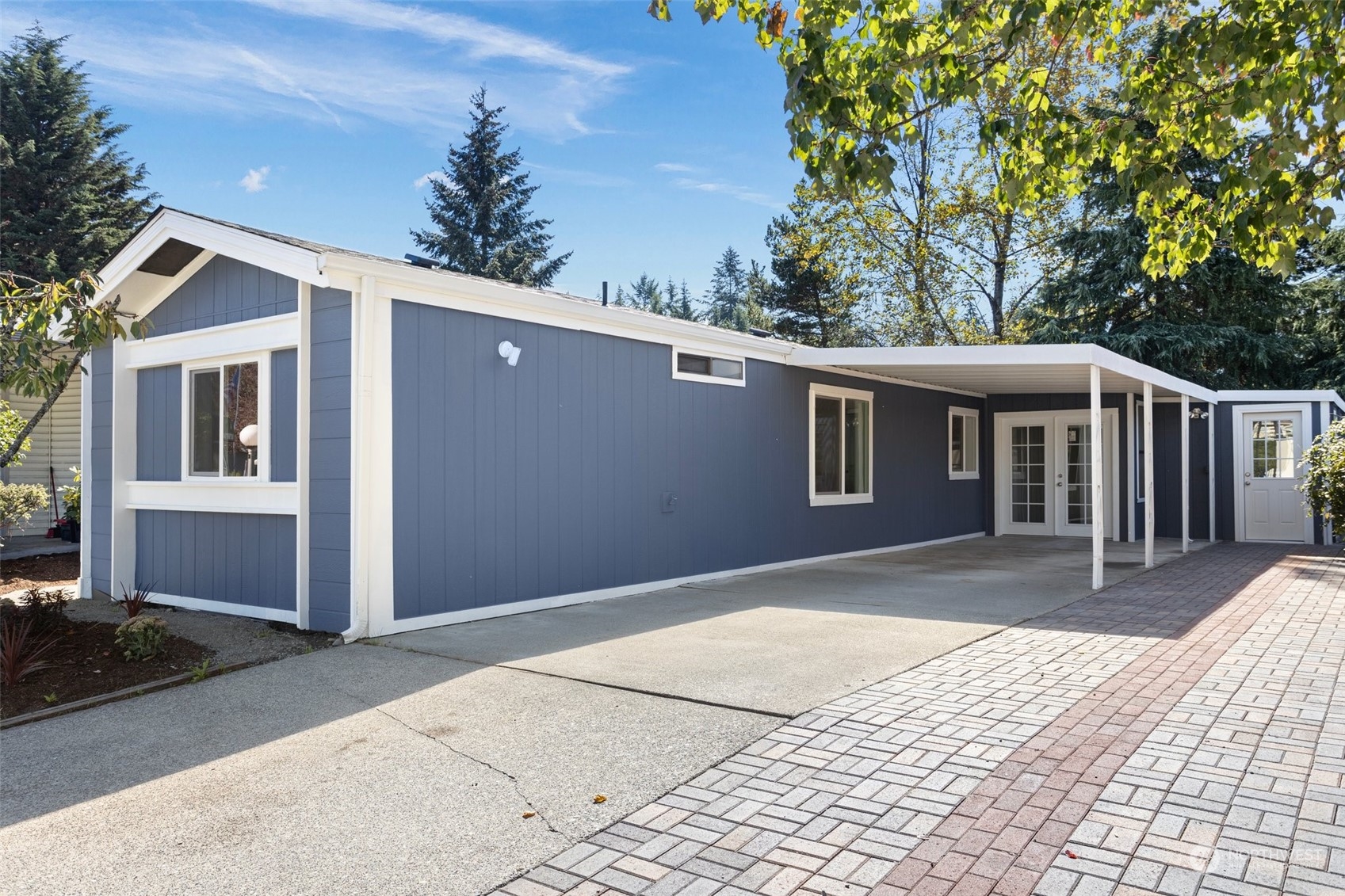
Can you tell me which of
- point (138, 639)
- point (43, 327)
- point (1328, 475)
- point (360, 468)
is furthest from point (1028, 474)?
point (43, 327)

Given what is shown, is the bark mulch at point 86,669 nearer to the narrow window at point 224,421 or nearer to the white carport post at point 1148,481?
the narrow window at point 224,421

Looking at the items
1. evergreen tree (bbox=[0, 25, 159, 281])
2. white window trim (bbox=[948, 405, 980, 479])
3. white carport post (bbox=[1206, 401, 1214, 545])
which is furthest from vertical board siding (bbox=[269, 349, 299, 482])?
evergreen tree (bbox=[0, 25, 159, 281])

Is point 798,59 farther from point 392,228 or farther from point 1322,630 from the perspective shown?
point 392,228

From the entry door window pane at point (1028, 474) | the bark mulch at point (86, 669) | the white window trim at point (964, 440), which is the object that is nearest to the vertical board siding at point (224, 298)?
the bark mulch at point (86, 669)

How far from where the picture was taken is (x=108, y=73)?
2088 cm

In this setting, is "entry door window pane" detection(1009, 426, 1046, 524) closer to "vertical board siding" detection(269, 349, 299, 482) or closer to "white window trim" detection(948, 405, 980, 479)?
"white window trim" detection(948, 405, 980, 479)

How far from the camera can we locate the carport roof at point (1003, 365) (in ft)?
27.6

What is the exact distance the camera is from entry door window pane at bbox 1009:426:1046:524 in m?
14.3

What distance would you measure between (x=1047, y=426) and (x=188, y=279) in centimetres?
1212

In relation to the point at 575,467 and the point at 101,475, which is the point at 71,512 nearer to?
the point at 101,475

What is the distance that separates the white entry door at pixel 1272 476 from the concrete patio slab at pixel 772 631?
4925mm

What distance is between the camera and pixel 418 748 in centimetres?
372

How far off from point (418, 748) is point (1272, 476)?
13.6m

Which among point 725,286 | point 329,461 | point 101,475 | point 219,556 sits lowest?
point 219,556
